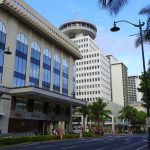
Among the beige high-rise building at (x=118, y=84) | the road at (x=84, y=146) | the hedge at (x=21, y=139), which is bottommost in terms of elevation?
the road at (x=84, y=146)

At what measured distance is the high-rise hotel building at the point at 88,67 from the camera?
140m

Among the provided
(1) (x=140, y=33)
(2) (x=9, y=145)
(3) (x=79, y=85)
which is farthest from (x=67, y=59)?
(3) (x=79, y=85)

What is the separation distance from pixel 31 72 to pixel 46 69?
6563mm

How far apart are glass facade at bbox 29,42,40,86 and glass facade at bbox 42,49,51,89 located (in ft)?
8.08

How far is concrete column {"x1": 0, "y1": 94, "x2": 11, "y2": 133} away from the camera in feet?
145

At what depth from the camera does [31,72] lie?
5397cm

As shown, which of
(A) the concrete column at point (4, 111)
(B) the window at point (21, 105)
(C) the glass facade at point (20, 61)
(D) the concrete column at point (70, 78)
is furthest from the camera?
(D) the concrete column at point (70, 78)

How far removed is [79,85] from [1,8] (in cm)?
10015

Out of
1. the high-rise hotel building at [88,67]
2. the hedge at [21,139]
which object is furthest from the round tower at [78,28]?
the hedge at [21,139]

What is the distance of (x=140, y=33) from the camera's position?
55.4 feet

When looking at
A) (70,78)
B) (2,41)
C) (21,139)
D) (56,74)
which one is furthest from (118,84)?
(21,139)

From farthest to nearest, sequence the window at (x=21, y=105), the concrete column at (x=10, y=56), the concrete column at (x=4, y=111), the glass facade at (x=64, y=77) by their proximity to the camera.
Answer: the glass facade at (x=64, y=77)
the window at (x=21, y=105)
the concrete column at (x=10, y=56)
the concrete column at (x=4, y=111)

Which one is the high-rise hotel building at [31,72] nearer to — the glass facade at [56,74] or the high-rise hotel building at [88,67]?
the glass facade at [56,74]

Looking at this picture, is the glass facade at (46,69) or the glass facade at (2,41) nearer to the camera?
the glass facade at (2,41)
